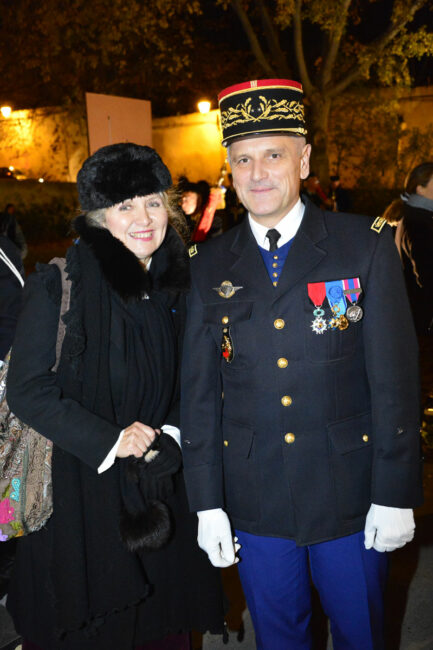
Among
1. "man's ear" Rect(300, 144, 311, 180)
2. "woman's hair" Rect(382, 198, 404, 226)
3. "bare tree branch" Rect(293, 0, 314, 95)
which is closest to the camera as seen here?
"man's ear" Rect(300, 144, 311, 180)

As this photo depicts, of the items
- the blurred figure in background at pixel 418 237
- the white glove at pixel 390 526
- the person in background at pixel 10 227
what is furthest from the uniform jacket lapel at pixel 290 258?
the person in background at pixel 10 227

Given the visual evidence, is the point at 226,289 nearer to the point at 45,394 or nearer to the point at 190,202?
the point at 45,394

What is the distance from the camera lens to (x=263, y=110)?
208 centimetres

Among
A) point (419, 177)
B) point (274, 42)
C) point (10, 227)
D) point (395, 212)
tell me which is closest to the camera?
point (419, 177)

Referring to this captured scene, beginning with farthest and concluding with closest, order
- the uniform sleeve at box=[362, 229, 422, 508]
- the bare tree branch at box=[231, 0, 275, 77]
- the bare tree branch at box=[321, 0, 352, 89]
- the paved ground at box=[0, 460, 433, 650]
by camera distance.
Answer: the bare tree branch at box=[231, 0, 275, 77] → the bare tree branch at box=[321, 0, 352, 89] → the paved ground at box=[0, 460, 433, 650] → the uniform sleeve at box=[362, 229, 422, 508]

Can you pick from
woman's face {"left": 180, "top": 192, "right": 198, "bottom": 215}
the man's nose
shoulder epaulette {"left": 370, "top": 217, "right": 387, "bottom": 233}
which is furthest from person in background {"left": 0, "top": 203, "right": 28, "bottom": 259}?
shoulder epaulette {"left": 370, "top": 217, "right": 387, "bottom": 233}

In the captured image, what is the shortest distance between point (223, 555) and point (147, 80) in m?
20.2

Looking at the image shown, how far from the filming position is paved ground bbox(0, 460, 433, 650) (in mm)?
2811

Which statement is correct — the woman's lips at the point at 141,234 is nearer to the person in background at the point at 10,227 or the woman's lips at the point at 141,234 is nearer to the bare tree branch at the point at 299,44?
the person in background at the point at 10,227

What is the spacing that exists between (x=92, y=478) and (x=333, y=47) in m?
14.5

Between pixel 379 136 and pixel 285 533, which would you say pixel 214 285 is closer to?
pixel 285 533

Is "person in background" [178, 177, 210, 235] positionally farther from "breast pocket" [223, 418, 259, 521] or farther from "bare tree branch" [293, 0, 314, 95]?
"bare tree branch" [293, 0, 314, 95]

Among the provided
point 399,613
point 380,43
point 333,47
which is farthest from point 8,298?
point 380,43

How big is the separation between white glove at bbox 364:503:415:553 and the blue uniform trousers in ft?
0.38
